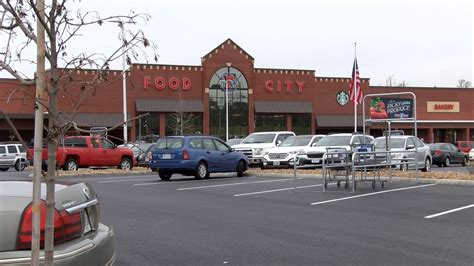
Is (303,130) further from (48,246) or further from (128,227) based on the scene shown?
(48,246)

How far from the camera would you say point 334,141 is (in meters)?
24.2

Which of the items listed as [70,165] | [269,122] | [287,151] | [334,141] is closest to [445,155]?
[334,141]

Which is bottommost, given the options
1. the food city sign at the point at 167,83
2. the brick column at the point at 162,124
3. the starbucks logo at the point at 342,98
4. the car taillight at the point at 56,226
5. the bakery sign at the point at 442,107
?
the car taillight at the point at 56,226

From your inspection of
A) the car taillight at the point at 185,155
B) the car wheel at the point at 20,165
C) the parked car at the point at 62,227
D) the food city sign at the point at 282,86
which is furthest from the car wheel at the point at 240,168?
the food city sign at the point at 282,86

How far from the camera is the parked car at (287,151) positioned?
24.1m

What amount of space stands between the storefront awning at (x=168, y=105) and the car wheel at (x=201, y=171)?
28190mm

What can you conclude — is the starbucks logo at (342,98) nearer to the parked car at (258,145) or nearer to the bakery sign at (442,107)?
the bakery sign at (442,107)

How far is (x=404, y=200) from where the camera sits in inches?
477

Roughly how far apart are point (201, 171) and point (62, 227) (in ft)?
51.9

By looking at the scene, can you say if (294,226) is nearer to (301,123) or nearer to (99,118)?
(99,118)

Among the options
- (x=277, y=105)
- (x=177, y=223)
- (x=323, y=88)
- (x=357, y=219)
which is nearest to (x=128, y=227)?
(x=177, y=223)

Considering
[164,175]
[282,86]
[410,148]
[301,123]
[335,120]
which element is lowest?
[164,175]

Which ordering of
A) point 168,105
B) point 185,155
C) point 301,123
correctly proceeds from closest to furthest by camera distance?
1. point 185,155
2. point 168,105
3. point 301,123

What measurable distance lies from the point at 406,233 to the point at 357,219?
1.46 metres
